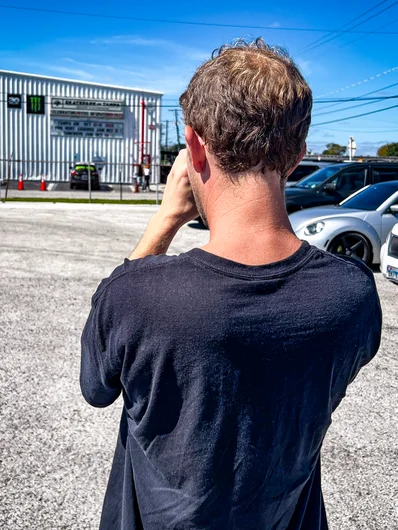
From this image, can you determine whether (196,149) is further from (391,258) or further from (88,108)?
(88,108)

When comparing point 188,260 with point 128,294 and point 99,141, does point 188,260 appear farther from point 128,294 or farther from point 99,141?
point 99,141

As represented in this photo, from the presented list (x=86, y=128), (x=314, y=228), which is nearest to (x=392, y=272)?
(x=314, y=228)

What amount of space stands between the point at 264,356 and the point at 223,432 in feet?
0.61

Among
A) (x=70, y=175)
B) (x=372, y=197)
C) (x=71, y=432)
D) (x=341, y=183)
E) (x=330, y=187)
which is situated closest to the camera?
(x=71, y=432)

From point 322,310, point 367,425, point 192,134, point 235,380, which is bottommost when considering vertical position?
point 367,425

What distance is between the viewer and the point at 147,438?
1.31m

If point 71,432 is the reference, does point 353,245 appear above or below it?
above

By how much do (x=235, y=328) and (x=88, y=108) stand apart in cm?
4347

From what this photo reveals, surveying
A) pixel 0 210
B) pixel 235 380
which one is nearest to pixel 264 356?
pixel 235 380

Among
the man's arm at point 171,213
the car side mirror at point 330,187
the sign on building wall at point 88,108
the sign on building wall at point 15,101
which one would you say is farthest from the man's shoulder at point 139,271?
the sign on building wall at point 15,101

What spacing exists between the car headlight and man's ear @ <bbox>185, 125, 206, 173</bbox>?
8.95 m

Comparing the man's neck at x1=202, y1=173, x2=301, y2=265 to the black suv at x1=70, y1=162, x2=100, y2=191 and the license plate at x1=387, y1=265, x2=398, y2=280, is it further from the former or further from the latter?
the black suv at x1=70, y1=162, x2=100, y2=191

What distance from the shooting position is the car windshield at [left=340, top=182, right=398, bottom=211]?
35.4 feet

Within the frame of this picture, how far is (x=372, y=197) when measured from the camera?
11.0 meters
